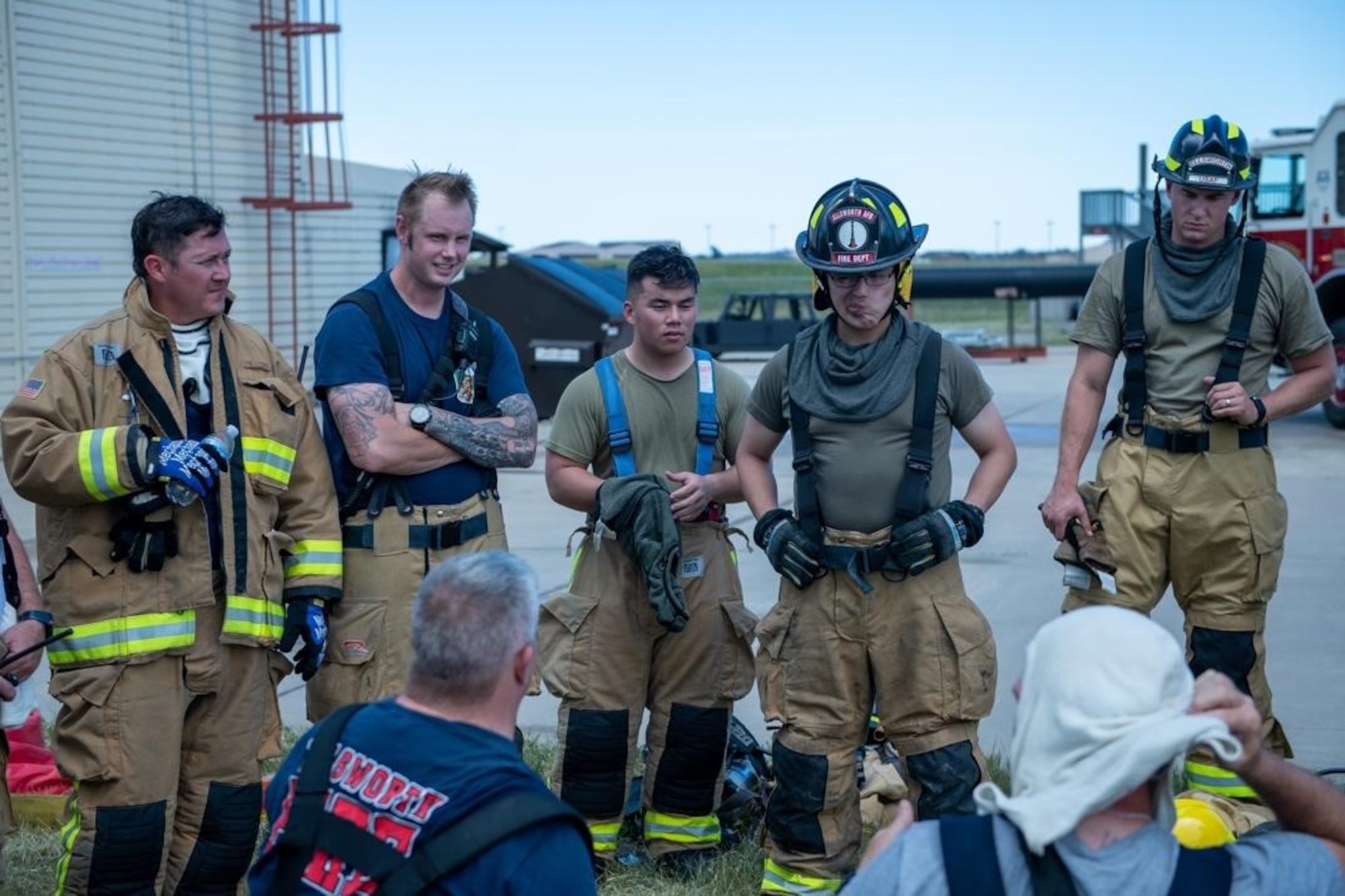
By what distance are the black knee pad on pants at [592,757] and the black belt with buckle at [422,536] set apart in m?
0.66

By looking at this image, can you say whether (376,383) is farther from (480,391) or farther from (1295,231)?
(1295,231)

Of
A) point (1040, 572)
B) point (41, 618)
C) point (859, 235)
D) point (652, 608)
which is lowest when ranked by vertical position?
point (1040, 572)

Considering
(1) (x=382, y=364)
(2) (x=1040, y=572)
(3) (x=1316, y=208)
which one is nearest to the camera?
(1) (x=382, y=364)

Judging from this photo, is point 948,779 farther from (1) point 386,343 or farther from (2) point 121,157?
(2) point 121,157

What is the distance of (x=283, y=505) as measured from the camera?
4484mm

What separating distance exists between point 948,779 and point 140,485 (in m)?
2.25

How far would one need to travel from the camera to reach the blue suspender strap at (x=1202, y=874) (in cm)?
215

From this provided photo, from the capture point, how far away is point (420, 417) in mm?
4551

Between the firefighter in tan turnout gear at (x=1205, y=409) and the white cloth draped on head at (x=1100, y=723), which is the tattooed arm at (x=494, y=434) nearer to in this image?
the firefighter in tan turnout gear at (x=1205, y=409)

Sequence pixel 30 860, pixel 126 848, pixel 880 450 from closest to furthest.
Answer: pixel 126 848, pixel 880 450, pixel 30 860

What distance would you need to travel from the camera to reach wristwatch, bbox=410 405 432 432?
4.55m

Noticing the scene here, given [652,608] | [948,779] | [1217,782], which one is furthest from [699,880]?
[1217,782]

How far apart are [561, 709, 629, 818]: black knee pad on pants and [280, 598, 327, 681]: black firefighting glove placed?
827mm

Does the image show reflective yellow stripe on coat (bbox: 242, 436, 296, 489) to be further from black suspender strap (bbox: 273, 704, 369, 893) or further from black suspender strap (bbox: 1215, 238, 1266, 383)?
black suspender strap (bbox: 1215, 238, 1266, 383)
